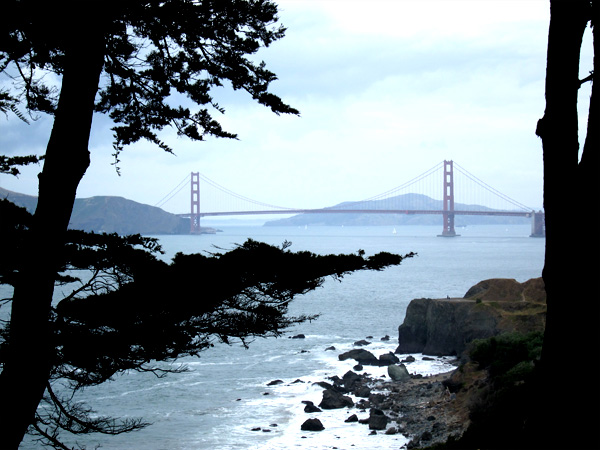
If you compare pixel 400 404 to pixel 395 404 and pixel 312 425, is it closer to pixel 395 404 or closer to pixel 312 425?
pixel 395 404

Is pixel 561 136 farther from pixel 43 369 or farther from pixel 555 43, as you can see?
pixel 43 369

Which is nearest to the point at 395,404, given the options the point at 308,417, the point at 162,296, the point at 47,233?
the point at 308,417

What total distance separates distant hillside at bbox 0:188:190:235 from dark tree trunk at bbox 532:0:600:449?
67437 mm

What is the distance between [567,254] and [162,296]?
234cm

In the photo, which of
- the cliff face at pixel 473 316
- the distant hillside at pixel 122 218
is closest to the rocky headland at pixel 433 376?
the cliff face at pixel 473 316

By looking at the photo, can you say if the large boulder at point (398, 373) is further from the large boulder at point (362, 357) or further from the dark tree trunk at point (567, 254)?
the dark tree trunk at point (567, 254)

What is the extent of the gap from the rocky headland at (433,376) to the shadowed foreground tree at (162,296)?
11.0 meters

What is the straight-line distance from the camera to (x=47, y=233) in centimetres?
347

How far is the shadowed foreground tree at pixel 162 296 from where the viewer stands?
142 inches

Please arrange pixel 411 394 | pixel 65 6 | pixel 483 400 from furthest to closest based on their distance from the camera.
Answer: pixel 411 394, pixel 483 400, pixel 65 6

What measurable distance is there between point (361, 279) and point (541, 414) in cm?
6355

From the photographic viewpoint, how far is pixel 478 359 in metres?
17.6

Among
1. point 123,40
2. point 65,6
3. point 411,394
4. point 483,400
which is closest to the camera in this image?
point 65,6

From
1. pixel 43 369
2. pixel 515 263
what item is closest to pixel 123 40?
pixel 43 369
